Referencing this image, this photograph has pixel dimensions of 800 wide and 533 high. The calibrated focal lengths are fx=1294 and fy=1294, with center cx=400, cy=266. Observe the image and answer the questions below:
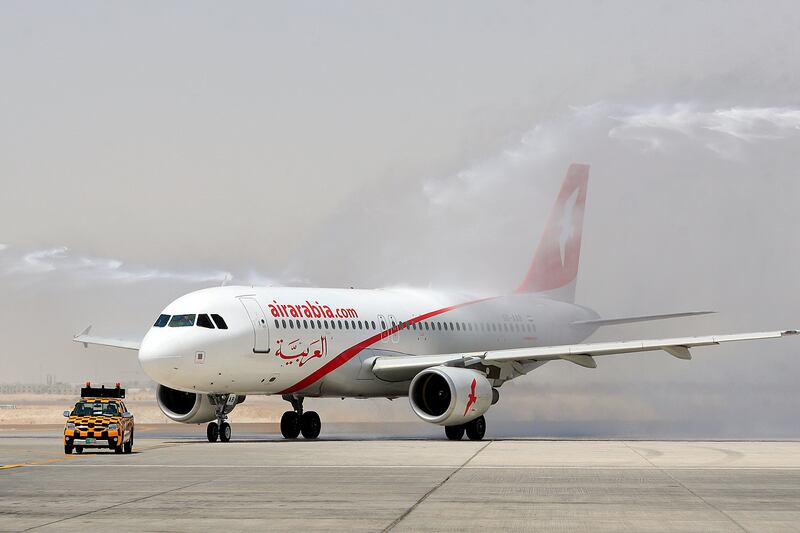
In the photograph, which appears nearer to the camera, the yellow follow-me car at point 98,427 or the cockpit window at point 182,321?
the yellow follow-me car at point 98,427

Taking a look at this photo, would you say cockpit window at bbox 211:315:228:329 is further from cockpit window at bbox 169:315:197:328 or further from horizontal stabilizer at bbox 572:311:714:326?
horizontal stabilizer at bbox 572:311:714:326

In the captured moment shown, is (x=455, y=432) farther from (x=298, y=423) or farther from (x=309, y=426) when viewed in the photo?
(x=298, y=423)

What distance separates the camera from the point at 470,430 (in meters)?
42.6

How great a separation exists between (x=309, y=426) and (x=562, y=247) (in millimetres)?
17068

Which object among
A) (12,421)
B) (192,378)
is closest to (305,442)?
(192,378)

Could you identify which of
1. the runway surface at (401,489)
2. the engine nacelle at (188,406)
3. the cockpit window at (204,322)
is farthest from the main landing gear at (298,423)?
the runway surface at (401,489)

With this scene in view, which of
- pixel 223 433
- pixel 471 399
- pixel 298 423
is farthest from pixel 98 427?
pixel 471 399

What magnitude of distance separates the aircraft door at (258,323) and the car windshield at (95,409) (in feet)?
20.3

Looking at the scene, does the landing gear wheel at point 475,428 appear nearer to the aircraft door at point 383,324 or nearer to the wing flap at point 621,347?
the wing flap at point 621,347

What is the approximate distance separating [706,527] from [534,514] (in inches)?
102

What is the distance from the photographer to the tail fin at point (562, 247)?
54719mm

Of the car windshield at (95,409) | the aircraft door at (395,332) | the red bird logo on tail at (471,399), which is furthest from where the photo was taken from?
the aircraft door at (395,332)

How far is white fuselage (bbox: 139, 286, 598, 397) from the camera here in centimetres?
3800

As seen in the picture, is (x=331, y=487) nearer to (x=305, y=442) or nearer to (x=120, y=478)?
(x=120, y=478)
